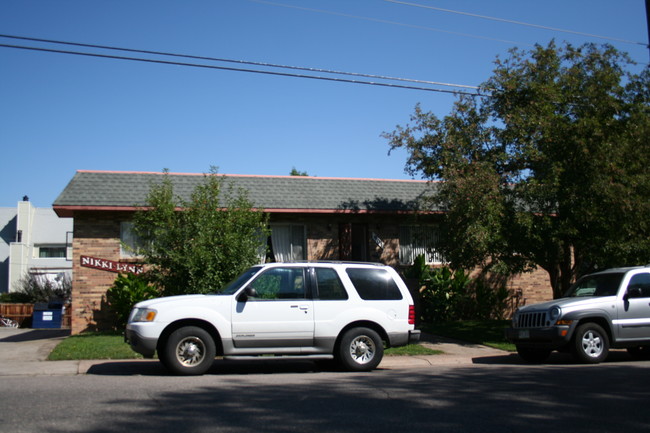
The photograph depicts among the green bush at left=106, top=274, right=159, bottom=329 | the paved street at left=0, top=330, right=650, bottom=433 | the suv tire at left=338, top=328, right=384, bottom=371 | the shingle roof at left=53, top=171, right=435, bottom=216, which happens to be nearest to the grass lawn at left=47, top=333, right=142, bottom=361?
the paved street at left=0, top=330, right=650, bottom=433

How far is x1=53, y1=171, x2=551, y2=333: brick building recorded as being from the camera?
1730 centimetres

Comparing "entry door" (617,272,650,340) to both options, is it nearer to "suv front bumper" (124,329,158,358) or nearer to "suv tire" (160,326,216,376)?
"suv tire" (160,326,216,376)

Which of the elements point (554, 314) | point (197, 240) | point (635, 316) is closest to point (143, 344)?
point (197, 240)

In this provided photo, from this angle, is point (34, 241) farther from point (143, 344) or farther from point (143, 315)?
point (143, 344)

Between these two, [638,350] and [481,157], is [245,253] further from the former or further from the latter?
[638,350]

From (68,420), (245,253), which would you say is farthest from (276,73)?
(68,420)

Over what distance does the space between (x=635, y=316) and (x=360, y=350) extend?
5.52 metres

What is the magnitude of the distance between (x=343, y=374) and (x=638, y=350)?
23.3 ft

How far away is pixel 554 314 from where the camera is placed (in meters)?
11.7

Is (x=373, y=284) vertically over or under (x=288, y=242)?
under

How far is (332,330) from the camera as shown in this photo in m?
10.5

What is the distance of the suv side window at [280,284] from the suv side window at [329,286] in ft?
0.91

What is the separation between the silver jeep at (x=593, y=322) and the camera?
1162 centimetres

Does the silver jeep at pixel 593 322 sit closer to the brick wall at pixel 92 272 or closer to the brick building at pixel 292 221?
the brick building at pixel 292 221
